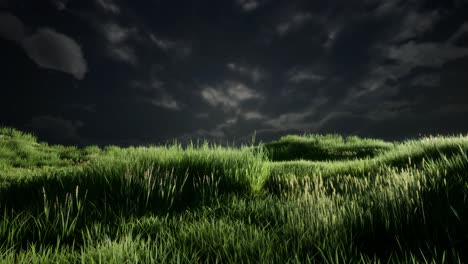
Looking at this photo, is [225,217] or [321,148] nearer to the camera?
[225,217]

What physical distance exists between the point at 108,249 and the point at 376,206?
2.32 m

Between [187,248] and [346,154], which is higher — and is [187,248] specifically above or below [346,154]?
below

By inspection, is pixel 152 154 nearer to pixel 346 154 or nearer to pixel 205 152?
pixel 205 152

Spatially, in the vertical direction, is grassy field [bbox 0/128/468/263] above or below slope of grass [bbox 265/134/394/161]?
below

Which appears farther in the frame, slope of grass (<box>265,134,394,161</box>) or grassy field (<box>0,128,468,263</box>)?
slope of grass (<box>265,134,394,161</box>)

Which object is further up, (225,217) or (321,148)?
(321,148)

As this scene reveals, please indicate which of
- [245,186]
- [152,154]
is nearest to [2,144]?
Result: [152,154]

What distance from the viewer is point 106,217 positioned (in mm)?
3443

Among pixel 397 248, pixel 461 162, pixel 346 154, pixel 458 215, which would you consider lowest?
pixel 397 248

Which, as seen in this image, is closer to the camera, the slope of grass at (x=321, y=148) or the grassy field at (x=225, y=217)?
the grassy field at (x=225, y=217)

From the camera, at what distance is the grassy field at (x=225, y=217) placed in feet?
8.14

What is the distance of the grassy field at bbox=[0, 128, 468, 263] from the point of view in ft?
8.14

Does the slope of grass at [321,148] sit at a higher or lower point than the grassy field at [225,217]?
higher

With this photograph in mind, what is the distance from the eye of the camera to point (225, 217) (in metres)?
3.39
